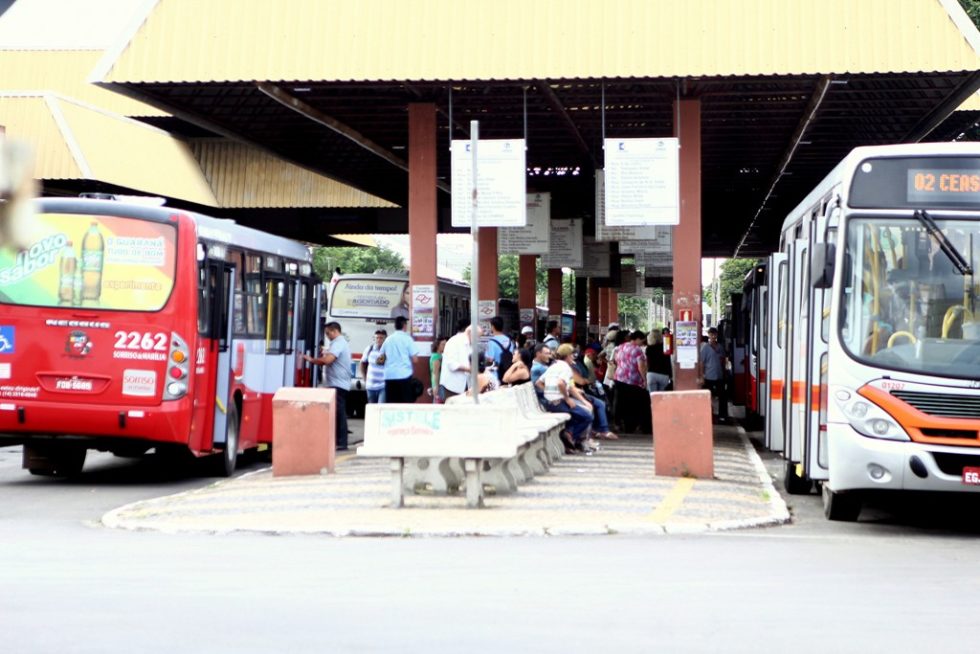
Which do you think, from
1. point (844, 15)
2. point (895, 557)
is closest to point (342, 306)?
point (844, 15)

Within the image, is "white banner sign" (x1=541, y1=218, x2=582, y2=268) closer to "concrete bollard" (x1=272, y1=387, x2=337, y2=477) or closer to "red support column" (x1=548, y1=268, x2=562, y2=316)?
"red support column" (x1=548, y1=268, x2=562, y2=316)

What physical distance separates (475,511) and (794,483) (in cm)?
458

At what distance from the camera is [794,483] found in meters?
16.3

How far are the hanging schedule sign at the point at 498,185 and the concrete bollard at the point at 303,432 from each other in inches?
188

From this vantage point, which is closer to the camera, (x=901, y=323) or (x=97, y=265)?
(x=901, y=323)

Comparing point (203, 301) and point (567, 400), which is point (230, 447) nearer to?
point (203, 301)

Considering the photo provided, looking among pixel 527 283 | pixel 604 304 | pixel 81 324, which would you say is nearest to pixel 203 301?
pixel 81 324

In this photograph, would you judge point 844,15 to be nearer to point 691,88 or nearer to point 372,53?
point 691,88

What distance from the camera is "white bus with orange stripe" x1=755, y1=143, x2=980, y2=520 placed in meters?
11.8

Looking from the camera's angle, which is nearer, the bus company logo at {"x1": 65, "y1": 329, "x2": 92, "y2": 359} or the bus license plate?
the bus license plate

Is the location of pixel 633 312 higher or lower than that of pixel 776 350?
higher

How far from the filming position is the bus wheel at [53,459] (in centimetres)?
1747

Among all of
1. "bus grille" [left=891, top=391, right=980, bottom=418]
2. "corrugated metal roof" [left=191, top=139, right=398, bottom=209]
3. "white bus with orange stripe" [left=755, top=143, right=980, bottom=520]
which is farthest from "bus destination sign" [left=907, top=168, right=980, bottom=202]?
"corrugated metal roof" [left=191, top=139, right=398, bottom=209]

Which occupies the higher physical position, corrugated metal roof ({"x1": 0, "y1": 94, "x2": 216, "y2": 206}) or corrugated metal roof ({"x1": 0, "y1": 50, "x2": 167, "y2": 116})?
corrugated metal roof ({"x1": 0, "y1": 50, "x2": 167, "y2": 116})
